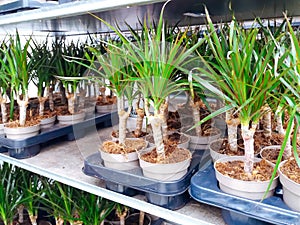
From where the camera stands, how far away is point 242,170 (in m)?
0.54

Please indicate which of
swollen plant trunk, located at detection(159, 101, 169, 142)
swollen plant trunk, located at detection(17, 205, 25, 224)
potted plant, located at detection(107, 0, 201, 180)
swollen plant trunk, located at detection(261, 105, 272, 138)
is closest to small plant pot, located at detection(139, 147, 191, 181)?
potted plant, located at detection(107, 0, 201, 180)

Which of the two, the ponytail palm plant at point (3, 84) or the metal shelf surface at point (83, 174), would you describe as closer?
the metal shelf surface at point (83, 174)

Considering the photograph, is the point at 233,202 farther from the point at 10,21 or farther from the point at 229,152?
the point at 10,21

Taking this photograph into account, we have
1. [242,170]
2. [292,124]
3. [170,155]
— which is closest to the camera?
[292,124]

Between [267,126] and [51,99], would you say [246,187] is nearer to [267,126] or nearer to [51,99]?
[267,126]

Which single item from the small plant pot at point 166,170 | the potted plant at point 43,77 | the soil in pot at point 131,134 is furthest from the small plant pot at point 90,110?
the small plant pot at point 166,170

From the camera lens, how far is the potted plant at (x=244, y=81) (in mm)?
471

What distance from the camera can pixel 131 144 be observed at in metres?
0.72

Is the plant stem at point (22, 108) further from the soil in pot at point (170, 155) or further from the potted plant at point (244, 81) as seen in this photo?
the potted plant at point (244, 81)

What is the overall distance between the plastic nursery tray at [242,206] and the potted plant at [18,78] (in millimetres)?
541

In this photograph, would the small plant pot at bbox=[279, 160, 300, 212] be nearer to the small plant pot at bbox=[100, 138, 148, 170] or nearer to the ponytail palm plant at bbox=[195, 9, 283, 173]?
the ponytail palm plant at bbox=[195, 9, 283, 173]

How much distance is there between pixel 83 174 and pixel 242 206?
414 millimetres

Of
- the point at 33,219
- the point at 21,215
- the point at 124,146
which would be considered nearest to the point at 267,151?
the point at 124,146

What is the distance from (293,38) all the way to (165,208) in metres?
0.39
